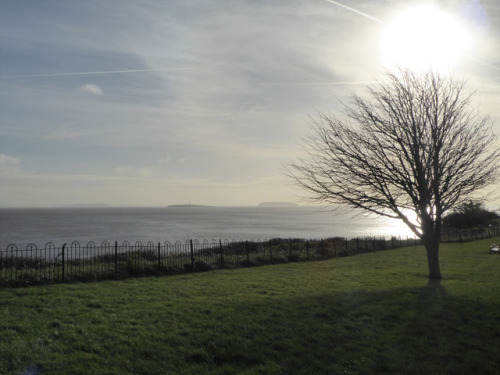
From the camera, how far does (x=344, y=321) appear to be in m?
9.57

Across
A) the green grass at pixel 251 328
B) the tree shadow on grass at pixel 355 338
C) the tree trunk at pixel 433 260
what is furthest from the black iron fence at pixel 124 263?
the tree trunk at pixel 433 260

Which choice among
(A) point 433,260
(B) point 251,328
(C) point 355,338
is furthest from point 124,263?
(A) point 433,260

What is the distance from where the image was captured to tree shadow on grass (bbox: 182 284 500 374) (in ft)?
23.1

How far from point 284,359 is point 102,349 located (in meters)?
3.52

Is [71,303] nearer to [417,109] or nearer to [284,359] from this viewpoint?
[284,359]

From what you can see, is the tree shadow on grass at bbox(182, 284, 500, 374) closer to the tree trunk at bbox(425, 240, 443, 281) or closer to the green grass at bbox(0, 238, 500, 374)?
the green grass at bbox(0, 238, 500, 374)

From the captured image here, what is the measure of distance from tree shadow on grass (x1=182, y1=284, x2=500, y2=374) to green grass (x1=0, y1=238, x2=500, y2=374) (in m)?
0.03

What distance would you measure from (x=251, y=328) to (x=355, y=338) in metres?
2.36

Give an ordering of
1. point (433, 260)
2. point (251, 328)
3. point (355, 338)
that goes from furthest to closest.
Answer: point (433, 260) → point (251, 328) → point (355, 338)

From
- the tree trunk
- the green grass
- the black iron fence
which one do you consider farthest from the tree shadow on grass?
the black iron fence

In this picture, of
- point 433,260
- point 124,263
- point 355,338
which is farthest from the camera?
point 124,263

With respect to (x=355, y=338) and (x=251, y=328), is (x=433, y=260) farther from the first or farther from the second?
(x=251, y=328)

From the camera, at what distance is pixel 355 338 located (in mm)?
8438

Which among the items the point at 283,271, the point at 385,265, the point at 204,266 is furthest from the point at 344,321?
the point at 385,265
